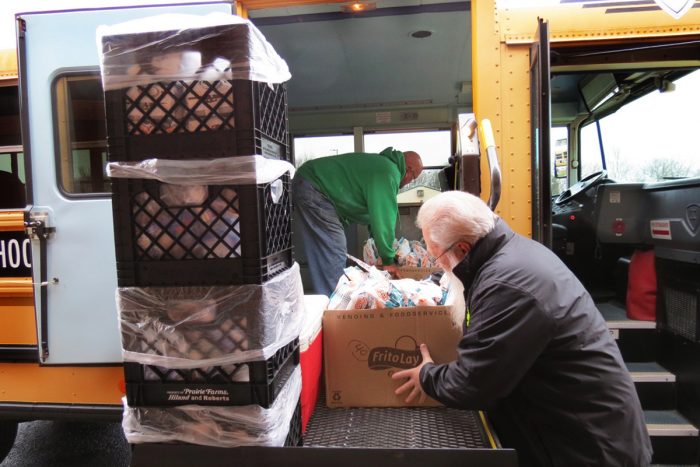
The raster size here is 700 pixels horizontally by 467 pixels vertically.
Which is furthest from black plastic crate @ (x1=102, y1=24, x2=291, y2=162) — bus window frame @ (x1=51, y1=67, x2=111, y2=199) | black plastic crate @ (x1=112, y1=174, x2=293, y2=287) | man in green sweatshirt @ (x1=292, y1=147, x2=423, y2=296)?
man in green sweatshirt @ (x1=292, y1=147, x2=423, y2=296)

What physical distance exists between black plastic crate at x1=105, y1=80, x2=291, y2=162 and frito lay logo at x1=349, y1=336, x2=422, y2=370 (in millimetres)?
1067

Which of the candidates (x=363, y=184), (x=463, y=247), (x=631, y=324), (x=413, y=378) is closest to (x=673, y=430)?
(x=631, y=324)

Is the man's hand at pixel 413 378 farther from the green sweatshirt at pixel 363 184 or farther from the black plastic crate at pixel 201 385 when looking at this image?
the green sweatshirt at pixel 363 184

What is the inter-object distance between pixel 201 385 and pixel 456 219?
104 centimetres

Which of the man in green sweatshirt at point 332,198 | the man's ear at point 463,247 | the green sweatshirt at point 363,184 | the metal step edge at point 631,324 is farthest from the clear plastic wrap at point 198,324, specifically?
the metal step edge at point 631,324

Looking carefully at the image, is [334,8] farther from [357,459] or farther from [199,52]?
[357,459]

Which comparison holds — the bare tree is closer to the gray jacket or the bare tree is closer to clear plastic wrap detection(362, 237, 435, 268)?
clear plastic wrap detection(362, 237, 435, 268)

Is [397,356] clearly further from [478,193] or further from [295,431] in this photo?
[478,193]

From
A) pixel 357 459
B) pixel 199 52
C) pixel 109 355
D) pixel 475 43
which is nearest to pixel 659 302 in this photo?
pixel 475 43

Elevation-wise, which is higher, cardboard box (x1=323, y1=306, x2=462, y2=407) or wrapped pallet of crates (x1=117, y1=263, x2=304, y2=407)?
wrapped pallet of crates (x1=117, y1=263, x2=304, y2=407)

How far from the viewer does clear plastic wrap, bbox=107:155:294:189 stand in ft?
4.24

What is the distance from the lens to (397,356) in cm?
199

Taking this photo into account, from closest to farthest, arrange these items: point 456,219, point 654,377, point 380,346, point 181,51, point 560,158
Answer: point 181,51 → point 456,219 → point 380,346 → point 654,377 → point 560,158

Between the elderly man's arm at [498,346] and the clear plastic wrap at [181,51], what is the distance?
41.6 inches
